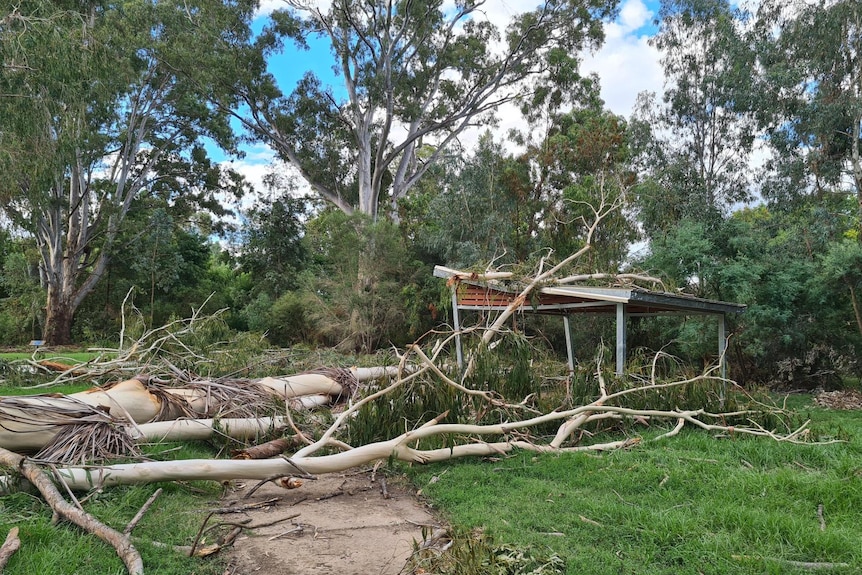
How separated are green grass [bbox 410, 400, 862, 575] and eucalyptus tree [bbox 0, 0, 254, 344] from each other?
10258 mm

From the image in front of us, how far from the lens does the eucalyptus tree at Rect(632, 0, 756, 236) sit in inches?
520

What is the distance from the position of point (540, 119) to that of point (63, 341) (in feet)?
61.2

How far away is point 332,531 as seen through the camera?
373 cm

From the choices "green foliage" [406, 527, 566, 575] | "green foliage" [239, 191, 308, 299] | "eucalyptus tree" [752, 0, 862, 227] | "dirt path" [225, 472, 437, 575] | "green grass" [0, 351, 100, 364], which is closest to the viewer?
"green foliage" [406, 527, 566, 575]

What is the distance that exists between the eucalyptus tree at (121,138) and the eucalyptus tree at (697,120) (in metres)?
12.2

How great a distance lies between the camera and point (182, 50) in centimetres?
1830

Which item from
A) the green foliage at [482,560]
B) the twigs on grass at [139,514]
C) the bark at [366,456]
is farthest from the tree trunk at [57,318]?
the green foliage at [482,560]

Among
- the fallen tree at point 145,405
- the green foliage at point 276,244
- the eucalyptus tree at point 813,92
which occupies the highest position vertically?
the eucalyptus tree at point 813,92

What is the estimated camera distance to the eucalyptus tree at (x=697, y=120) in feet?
43.3

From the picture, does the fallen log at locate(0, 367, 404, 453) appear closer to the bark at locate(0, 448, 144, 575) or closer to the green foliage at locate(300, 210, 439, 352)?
the bark at locate(0, 448, 144, 575)

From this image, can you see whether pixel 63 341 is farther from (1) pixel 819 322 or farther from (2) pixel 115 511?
(1) pixel 819 322

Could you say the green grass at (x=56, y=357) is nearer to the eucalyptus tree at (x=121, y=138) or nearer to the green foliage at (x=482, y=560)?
the eucalyptus tree at (x=121, y=138)

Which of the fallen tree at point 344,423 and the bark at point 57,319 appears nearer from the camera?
the fallen tree at point 344,423

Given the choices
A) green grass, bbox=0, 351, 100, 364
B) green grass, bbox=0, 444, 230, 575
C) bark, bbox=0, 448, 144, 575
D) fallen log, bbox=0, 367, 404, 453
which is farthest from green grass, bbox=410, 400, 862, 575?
green grass, bbox=0, 351, 100, 364
